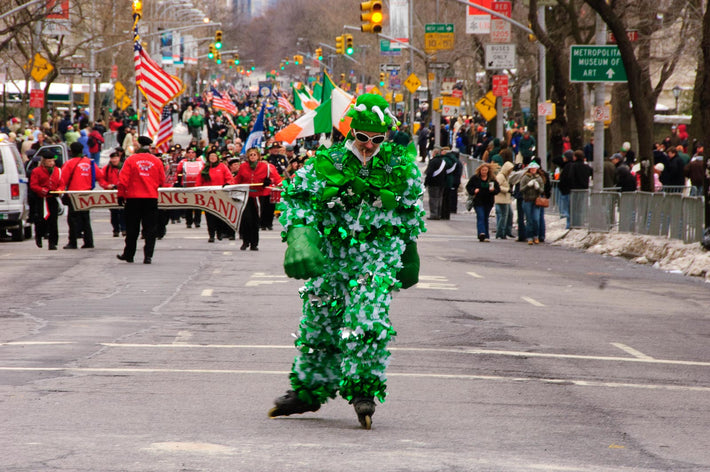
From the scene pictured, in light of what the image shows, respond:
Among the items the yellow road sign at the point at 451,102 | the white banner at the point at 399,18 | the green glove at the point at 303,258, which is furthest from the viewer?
the white banner at the point at 399,18

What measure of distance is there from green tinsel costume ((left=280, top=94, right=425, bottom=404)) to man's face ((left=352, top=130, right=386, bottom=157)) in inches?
1.4

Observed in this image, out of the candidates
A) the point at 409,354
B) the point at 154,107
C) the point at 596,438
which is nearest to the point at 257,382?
the point at 409,354

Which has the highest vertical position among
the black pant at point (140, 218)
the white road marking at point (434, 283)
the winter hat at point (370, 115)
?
the winter hat at point (370, 115)

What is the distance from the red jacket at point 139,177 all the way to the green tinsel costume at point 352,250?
12.4 meters

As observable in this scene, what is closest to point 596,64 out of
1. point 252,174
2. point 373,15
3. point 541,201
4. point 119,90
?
point 541,201

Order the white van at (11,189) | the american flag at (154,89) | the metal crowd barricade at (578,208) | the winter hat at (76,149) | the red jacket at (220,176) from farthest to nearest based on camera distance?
the american flag at (154,89) < the metal crowd barricade at (578,208) < the red jacket at (220,176) < the white van at (11,189) < the winter hat at (76,149)

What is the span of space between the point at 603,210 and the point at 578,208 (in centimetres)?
158

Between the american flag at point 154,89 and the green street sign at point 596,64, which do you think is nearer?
the green street sign at point 596,64

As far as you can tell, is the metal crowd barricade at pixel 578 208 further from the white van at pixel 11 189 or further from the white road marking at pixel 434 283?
the white van at pixel 11 189

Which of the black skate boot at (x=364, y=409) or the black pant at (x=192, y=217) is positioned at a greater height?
the black pant at (x=192, y=217)

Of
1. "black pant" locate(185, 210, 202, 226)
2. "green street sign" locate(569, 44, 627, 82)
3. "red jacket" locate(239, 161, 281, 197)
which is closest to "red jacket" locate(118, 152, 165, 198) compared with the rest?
"red jacket" locate(239, 161, 281, 197)

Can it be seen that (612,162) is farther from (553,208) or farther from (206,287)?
(206,287)

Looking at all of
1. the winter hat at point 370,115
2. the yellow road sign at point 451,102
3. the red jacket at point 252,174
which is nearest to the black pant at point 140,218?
the red jacket at point 252,174

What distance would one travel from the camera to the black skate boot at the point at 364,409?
745 cm
